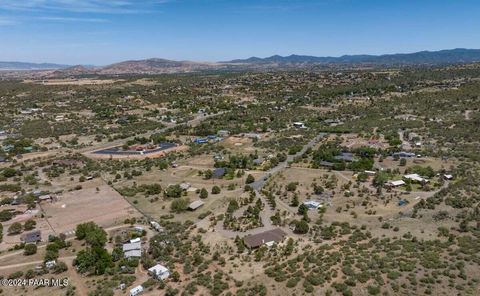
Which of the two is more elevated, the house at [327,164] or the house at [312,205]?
the house at [312,205]

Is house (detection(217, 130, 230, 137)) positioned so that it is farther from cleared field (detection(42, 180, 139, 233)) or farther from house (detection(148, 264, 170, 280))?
house (detection(148, 264, 170, 280))

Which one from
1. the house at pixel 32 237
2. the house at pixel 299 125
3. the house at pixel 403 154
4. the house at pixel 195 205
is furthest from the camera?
the house at pixel 299 125

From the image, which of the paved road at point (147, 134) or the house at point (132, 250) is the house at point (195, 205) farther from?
the paved road at point (147, 134)

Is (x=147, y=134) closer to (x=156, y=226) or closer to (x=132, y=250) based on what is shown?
(x=156, y=226)

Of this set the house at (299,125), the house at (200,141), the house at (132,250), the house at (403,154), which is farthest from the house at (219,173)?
the house at (299,125)

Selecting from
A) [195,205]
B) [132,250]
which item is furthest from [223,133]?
[132,250]

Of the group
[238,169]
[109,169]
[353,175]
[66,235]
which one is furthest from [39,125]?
[353,175]

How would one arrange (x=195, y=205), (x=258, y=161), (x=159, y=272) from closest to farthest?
Result: (x=159, y=272) → (x=195, y=205) → (x=258, y=161)

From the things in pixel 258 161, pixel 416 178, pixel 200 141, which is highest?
pixel 416 178
